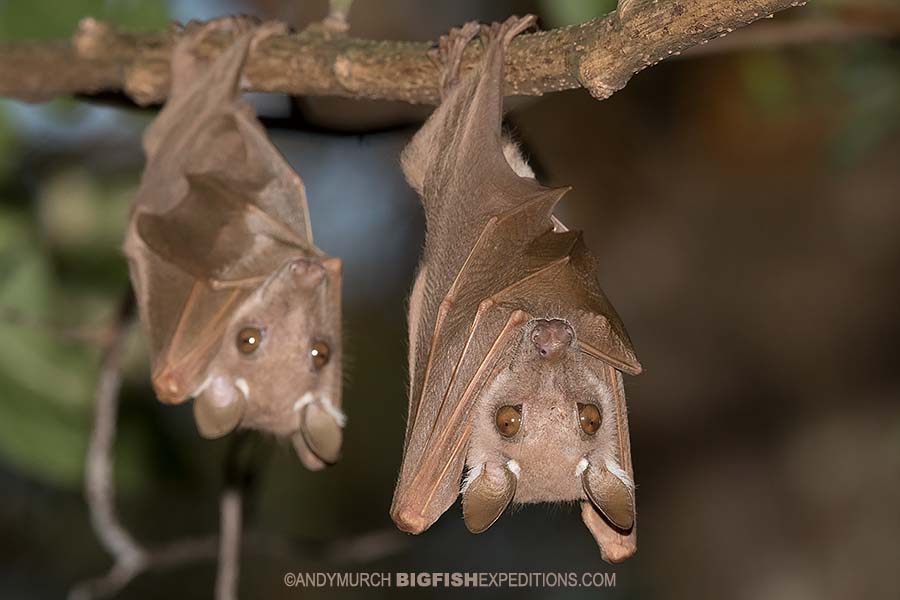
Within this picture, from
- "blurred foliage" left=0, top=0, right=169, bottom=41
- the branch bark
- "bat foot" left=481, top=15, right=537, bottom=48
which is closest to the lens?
the branch bark

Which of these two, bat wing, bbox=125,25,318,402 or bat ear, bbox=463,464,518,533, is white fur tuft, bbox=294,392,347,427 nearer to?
bat wing, bbox=125,25,318,402

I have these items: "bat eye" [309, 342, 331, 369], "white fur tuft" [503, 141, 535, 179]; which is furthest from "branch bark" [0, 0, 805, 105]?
"bat eye" [309, 342, 331, 369]

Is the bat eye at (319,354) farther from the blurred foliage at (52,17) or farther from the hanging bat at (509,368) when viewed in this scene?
the blurred foliage at (52,17)

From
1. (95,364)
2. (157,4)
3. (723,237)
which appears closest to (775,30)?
(157,4)

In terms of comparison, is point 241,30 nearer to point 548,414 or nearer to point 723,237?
point 548,414

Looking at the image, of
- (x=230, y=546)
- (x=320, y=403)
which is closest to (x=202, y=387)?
(x=320, y=403)

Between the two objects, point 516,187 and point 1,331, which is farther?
point 1,331
